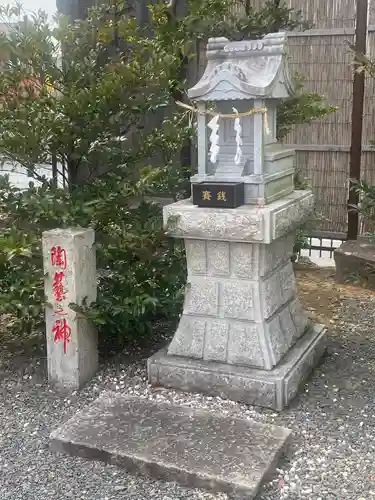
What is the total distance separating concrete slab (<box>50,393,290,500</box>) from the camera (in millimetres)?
2865

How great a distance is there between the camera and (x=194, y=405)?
11.9ft

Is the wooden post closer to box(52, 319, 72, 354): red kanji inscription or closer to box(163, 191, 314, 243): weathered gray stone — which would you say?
box(163, 191, 314, 243): weathered gray stone

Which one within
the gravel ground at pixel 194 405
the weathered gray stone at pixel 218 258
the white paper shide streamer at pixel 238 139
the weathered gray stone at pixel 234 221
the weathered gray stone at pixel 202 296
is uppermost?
the white paper shide streamer at pixel 238 139

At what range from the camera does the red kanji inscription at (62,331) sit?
3.81m

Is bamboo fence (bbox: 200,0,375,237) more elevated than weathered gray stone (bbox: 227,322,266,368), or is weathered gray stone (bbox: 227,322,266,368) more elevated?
bamboo fence (bbox: 200,0,375,237)

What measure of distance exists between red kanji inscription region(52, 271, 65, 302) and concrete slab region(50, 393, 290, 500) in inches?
27.8

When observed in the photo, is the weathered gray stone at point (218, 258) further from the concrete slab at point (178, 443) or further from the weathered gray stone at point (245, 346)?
the concrete slab at point (178, 443)

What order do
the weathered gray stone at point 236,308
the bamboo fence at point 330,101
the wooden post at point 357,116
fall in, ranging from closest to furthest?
the weathered gray stone at point 236,308, the wooden post at point 357,116, the bamboo fence at point 330,101

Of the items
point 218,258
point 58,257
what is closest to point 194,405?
point 218,258

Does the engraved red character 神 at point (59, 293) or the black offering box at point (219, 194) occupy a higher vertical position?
the black offering box at point (219, 194)

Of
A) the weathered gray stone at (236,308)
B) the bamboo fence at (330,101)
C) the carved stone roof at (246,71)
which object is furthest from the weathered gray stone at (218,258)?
the bamboo fence at (330,101)

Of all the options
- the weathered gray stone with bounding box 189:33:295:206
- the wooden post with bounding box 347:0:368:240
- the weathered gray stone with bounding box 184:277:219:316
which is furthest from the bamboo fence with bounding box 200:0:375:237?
the weathered gray stone with bounding box 184:277:219:316

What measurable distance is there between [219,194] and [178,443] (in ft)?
4.68

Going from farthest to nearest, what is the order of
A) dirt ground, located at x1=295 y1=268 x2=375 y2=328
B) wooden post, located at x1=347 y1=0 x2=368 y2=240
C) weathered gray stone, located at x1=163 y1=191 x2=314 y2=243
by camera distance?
wooden post, located at x1=347 y1=0 x2=368 y2=240 → dirt ground, located at x1=295 y1=268 x2=375 y2=328 → weathered gray stone, located at x1=163 y1=191 x2=314 y2=243
